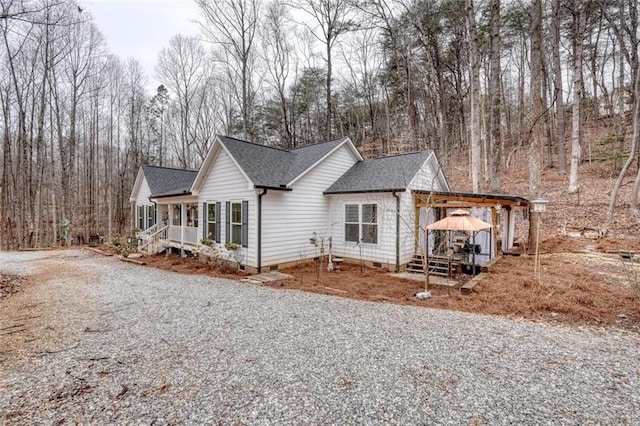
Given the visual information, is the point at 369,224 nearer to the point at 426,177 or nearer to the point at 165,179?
the point at 426,177

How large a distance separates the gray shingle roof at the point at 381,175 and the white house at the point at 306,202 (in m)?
0.04

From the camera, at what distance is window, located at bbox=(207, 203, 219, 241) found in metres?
11.2

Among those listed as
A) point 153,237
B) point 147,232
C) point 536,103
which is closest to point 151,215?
point 147,232

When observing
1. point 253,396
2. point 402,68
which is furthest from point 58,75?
point 253,396

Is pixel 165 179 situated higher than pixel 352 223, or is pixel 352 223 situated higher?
pixel 165 179

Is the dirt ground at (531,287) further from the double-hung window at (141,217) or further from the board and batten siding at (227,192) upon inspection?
the double-hung window at (141,217)

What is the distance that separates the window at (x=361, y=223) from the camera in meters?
10.3

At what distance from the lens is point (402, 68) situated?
20109 mm

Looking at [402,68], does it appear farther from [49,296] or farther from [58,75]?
[58,75]

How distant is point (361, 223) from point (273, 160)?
441 centimetres

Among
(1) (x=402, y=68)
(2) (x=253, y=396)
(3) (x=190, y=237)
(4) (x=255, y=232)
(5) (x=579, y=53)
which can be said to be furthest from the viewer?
(1) (x=402, y=68)

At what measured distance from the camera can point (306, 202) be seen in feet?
35.6

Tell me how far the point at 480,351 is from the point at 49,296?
946 cm

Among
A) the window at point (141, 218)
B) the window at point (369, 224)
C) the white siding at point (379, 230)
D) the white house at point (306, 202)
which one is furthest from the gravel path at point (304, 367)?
the window at point (141, 218)
